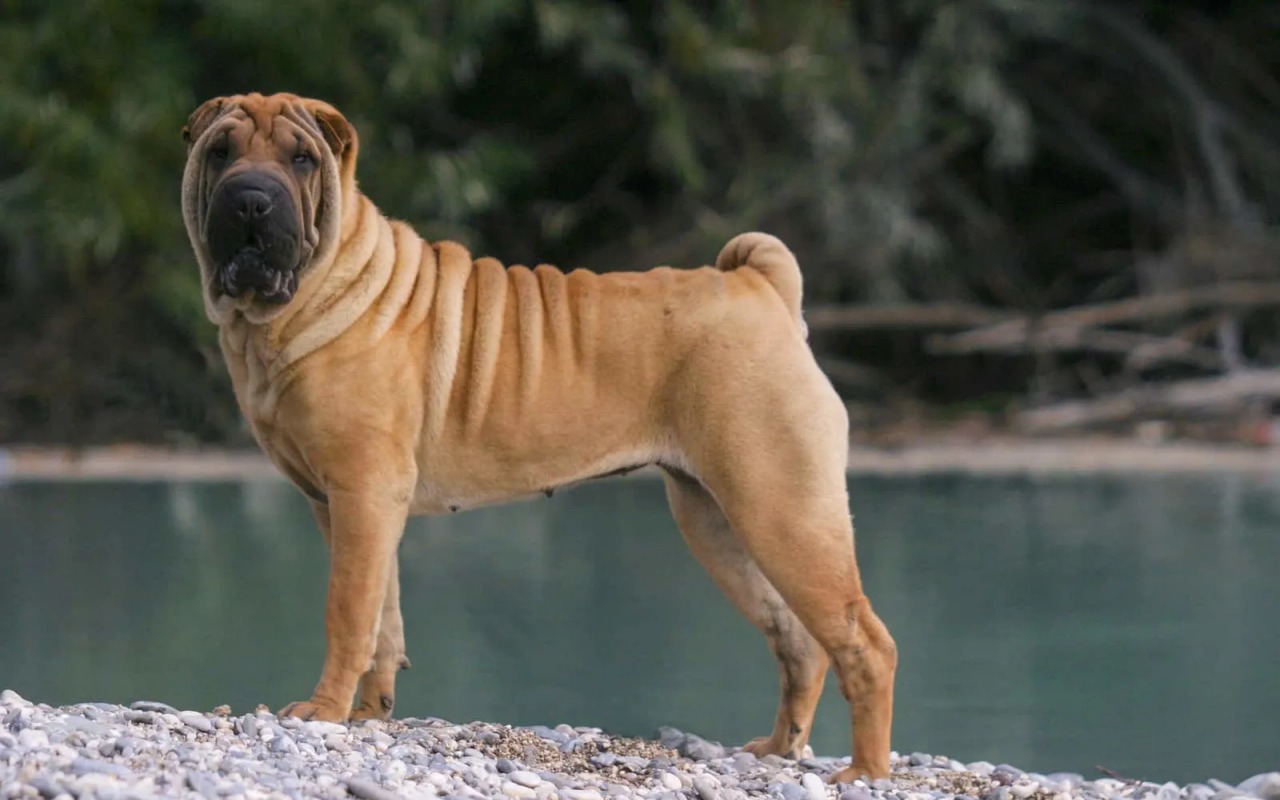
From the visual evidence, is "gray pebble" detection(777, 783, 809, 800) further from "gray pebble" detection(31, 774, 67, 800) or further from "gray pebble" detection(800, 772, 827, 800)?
"gray pebble" detection(31, 774, 67, 800)

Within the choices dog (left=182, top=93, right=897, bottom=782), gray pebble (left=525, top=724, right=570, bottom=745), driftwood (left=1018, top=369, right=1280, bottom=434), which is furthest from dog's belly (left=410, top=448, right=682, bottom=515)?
driftwood (left=1018, top=369, right=1280, bottom=434)

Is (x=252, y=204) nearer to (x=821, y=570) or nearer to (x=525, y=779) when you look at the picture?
(x=525, y=779)

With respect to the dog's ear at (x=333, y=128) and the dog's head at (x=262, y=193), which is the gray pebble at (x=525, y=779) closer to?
the dog's head at (x=262, y=193)

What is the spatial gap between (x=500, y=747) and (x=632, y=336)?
37.1 inches

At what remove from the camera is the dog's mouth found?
3656mm

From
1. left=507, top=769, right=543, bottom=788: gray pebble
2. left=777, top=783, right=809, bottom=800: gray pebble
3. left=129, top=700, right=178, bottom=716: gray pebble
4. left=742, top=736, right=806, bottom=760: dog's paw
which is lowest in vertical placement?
left=507, top=769, right=543, bottom=788: gray pebble

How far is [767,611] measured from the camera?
4.04m

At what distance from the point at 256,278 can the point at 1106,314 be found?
773 cm

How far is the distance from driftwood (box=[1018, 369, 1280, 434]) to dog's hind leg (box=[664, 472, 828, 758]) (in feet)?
21.0

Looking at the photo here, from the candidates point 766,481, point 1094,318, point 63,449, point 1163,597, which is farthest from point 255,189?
point 1094,318

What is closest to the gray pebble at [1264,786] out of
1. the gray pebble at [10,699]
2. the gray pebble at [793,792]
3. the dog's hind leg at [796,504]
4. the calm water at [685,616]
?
the calm water at [685,616]

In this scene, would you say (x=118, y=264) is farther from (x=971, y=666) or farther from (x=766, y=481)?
(x=766, y=481)

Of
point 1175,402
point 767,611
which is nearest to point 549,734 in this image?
point 767,611

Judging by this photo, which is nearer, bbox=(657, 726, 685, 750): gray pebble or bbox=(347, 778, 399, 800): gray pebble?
bbox=(347, 778, 399, 800): gray pebble
